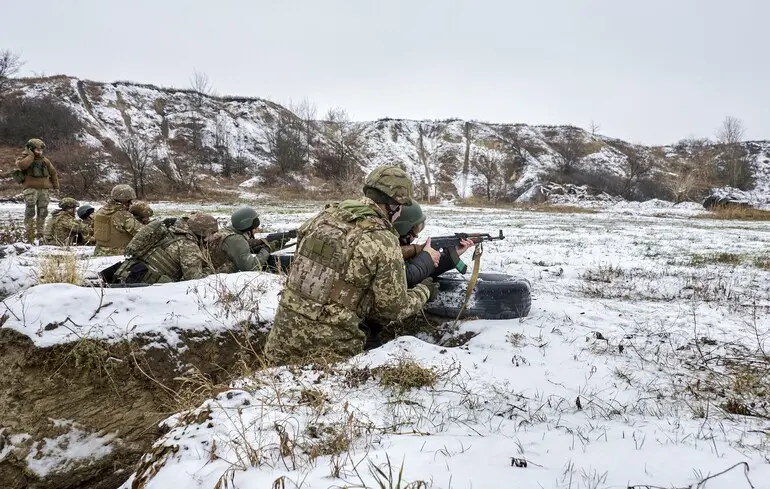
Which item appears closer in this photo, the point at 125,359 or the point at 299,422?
the point at 299,422

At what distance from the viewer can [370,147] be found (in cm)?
5400

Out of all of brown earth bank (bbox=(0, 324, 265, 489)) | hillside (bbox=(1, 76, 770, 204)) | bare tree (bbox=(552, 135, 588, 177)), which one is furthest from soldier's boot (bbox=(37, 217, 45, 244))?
bare tree (bbox=(552, 135, 588, 177))

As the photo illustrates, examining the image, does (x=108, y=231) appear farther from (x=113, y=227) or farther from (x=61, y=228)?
(x=61, y=228)

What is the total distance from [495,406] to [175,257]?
4.15 m

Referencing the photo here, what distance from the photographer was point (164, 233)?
4.88 m

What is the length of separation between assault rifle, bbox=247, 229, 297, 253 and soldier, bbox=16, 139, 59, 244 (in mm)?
6322

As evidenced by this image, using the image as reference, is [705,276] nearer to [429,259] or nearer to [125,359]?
[429,259]

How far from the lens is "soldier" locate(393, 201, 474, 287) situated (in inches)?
148

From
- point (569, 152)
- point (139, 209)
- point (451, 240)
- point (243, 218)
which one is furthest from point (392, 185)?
point (569, 152)

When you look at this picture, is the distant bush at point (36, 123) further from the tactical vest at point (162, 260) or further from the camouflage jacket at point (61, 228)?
the tactical vest at point (162, 260)

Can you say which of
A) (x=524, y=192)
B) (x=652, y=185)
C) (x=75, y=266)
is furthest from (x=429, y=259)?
(x=652, y=185)

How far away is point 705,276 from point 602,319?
349cm

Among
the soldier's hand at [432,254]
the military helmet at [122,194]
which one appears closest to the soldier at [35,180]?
the military helmet at [122,194]

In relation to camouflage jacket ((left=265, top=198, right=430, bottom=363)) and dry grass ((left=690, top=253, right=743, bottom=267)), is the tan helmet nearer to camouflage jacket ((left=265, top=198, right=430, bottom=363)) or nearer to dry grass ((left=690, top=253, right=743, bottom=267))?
camouflage jacket ((left=265, top=198, right=430, bottom=363))
